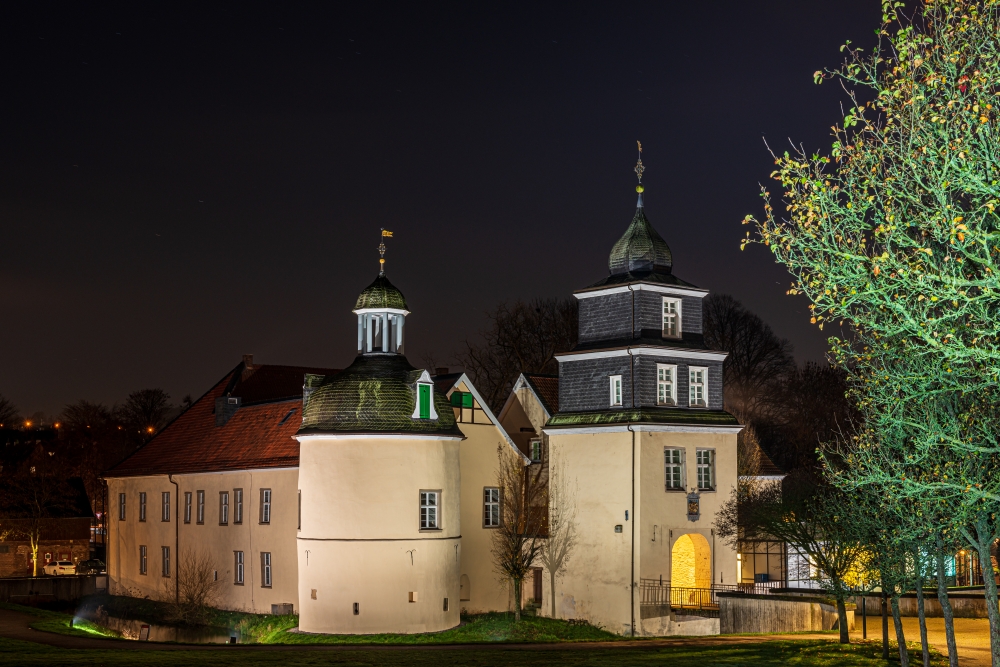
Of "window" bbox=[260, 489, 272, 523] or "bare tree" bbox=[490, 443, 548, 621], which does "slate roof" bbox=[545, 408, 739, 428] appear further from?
"window" bbox=[260, 489, 272, 523]

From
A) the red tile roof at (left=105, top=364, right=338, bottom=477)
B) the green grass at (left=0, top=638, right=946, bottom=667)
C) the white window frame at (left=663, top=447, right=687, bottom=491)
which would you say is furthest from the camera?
the red tile roof at (left=105, top=364, right=338, bottom=477)

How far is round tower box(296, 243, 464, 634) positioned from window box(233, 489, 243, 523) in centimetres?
726

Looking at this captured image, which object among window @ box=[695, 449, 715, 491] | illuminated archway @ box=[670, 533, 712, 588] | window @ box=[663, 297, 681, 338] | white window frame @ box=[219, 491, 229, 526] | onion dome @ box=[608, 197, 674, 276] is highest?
onion dome @ box=[608, 197, 674, 276]

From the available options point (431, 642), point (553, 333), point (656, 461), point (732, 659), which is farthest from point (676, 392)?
point (553, 333)

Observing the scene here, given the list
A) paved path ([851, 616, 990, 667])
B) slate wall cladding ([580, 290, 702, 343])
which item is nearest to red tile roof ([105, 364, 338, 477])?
slate wall cladding ([580, 290, 702, 343])

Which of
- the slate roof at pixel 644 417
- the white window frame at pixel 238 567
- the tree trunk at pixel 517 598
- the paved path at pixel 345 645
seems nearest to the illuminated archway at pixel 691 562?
the slate roof at pixel 644 417

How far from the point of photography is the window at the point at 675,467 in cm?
3741

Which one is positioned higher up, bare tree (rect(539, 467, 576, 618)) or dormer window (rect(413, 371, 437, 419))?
dormer window (rect(413, 371, 437, 419))

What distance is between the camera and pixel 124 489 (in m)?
51.2

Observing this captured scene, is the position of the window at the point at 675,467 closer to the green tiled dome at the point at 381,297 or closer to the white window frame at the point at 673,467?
the white window frame at the point at 673,467

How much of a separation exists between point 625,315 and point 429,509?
29.1ft

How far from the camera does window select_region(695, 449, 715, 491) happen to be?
3794 cm

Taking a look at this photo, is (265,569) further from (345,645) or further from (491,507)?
(345,645)

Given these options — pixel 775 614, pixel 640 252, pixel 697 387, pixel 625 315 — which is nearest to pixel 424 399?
pixel 625 315
